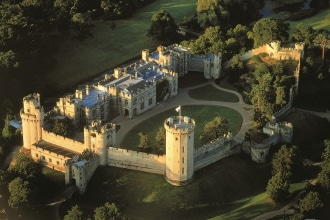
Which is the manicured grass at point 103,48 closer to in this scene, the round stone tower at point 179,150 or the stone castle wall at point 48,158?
the stone castle wall at point 48,158

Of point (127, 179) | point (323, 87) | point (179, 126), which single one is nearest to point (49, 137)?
point (127, 179)

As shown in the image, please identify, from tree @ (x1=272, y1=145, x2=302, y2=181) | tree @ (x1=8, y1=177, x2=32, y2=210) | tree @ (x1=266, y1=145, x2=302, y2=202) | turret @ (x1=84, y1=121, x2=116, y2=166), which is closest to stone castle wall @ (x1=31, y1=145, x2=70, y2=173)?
turret @ (x1=84, y1=121, x2=116, y2=166)

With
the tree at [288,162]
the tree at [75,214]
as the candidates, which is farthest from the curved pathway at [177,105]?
the tree at [75,214]

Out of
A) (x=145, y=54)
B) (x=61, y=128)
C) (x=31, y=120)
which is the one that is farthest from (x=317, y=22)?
(x=31, y=120)

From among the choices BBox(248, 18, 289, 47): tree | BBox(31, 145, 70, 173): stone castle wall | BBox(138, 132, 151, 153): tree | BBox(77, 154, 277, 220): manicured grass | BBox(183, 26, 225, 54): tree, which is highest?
BBox(248, 18, 289, 47): tree

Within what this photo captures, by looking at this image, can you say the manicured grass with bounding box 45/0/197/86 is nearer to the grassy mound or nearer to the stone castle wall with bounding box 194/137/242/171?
the stone castle wall with bounding box 194/137/242/171

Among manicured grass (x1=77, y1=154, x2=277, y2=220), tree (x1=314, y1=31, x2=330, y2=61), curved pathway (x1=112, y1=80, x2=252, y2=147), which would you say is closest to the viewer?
manicured grass (x1=77, y1=154, x2=277, y2=220)

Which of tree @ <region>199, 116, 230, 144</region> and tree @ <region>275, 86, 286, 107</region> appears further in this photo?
tree @ <region>275, 86, 286, 107</region>
